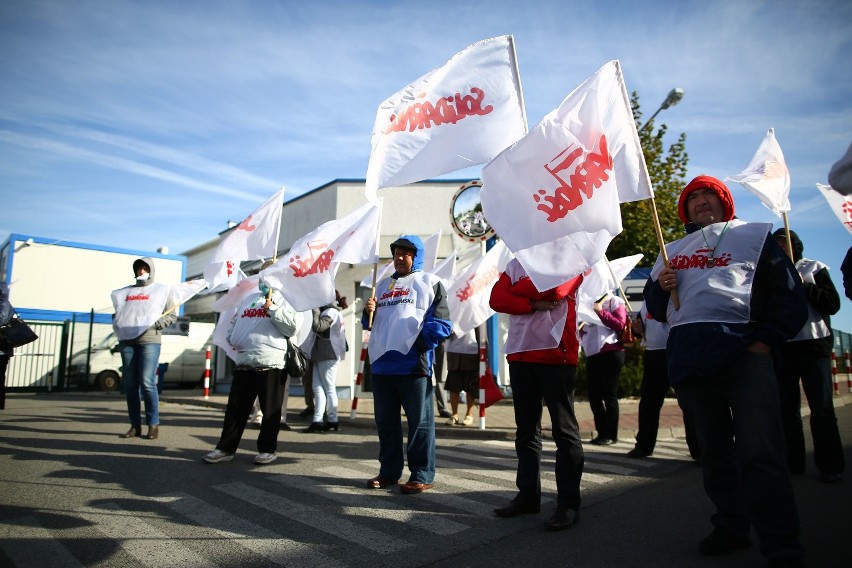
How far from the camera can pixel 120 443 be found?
7148mm

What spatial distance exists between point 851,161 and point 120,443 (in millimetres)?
7610

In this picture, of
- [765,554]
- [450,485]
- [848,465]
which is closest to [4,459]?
[450,485]

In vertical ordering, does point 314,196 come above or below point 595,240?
above

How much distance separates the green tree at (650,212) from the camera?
14.7 m

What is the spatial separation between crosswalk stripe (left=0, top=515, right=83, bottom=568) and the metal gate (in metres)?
16.6

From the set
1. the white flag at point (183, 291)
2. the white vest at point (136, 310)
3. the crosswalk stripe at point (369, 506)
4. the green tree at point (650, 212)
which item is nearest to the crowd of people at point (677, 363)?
the crosswalk stripe at point (369, 506)

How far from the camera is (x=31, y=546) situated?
344 cm

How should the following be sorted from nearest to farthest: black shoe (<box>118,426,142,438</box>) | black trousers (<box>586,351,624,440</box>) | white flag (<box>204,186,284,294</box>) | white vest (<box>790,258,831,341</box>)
A: 1. white vest (<box>790,258,831,341</box>)
2. white flag (<box>204,186,284,294</box>)
3. black trousers (<box>586,351,624,440</box>)
4. black shoe (<box>118,426,142,438</box>)

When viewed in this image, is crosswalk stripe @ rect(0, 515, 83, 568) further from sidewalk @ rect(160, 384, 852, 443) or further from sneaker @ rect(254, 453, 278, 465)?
sidewalk @ rect(160, 384, 852, 443)

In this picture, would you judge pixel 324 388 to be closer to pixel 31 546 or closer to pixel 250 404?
A: pixel 250 404

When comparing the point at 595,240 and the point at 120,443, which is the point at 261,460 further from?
the point at 595,240

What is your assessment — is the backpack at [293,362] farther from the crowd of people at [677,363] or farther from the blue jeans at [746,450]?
the blue jeans at [746,450]

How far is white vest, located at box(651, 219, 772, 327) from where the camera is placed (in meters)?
3.11

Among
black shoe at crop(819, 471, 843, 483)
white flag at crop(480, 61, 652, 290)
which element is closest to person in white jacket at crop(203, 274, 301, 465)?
white flag at crop(480, 61, 652, 290)
